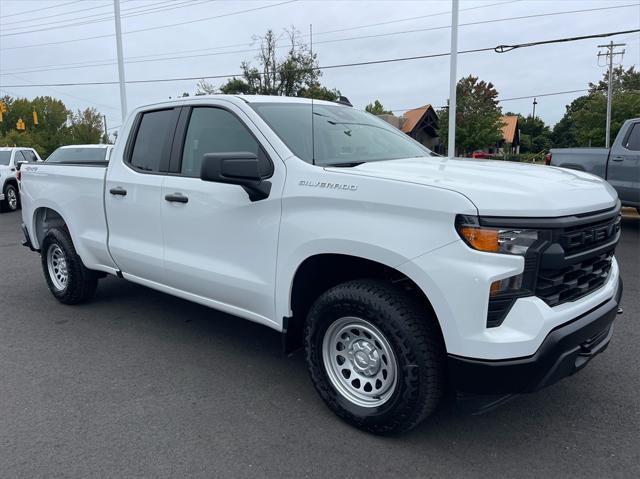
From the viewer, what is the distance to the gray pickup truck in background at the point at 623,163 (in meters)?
9.39

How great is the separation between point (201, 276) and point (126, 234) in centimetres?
107

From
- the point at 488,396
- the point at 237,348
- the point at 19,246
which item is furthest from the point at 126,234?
the point at 19,246

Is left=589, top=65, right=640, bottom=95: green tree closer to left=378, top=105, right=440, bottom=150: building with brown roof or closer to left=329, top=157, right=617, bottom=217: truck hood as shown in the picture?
left=378, top=105, right=440, bottom=150: building with brown roof

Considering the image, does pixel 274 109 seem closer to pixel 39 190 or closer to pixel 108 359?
pixel 108 359

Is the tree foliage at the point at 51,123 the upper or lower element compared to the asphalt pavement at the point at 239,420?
upper

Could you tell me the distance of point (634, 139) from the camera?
31.4 feet

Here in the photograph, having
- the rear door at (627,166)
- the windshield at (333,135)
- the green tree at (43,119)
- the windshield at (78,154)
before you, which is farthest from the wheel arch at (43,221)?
the green tree at (43,119)

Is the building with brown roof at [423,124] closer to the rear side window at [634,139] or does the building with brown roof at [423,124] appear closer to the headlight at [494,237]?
the rear side window at [634,139]

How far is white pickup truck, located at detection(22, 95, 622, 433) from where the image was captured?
2.59 metres

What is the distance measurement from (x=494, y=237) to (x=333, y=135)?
169 cm

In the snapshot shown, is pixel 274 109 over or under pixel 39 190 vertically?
over

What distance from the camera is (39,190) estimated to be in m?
5.69

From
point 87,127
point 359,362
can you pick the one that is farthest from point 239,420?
point 87,127

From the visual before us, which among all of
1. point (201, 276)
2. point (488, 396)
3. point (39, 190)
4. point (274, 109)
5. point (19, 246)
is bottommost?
point (19, 246)
